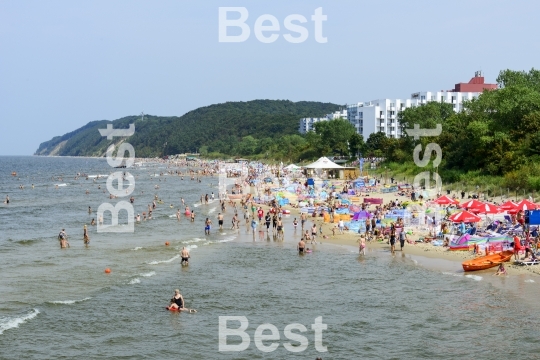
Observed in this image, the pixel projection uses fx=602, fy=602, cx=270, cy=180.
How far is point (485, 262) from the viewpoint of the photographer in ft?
80.5

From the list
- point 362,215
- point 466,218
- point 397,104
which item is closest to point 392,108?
point 397,104

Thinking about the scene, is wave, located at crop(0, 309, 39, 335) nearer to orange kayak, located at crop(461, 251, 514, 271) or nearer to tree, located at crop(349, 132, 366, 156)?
orange kayak, located at crop(461, 251, 514, 271)

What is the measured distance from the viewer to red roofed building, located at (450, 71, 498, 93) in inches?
4970

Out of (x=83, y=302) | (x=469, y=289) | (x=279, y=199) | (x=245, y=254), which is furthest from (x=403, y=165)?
(x=83, y=302)

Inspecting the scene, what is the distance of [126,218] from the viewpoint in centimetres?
4784

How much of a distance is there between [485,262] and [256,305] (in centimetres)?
1007

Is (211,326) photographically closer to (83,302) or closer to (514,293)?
(83,302)

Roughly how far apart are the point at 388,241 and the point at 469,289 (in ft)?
32.5

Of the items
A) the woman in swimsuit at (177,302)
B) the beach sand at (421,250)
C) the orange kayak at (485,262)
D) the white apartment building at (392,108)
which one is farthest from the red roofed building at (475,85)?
the woman in swimsuit at (177,302)

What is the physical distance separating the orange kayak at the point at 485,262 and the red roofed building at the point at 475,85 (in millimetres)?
108007

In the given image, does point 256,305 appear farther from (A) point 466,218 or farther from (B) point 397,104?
(B) point 397,104

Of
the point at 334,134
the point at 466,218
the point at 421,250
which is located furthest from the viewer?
the point at 334,134

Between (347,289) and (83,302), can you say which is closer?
(83,302)

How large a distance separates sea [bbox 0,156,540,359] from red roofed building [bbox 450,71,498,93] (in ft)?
339
